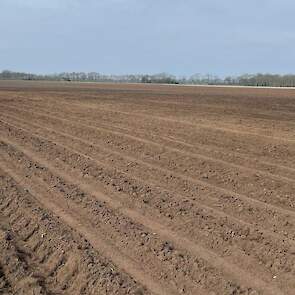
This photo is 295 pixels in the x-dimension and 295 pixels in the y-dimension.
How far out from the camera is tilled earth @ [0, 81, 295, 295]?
5875mm

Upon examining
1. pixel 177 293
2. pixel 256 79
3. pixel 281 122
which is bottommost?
pixel 256 79

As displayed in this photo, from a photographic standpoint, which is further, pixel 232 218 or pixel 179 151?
pixel 179 151

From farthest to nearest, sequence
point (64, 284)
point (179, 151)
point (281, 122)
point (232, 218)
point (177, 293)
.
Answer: point (281, 122)
point (179, 151)
point (232, 218)
point (64, 284)
point (177, 293)

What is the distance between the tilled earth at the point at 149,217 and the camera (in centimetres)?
588

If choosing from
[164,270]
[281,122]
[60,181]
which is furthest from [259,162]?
[281,122]

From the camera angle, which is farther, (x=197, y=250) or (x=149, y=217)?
(x=149, y=217)

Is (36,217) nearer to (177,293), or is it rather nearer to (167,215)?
(167,215)

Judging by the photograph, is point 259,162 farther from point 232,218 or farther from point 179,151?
point 232,218

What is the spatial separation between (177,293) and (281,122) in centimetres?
1765

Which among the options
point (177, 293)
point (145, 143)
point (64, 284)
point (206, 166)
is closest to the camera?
point (177, 293)

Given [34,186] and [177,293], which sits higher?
[177,293]

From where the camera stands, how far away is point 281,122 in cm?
2223

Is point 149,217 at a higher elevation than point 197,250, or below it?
below

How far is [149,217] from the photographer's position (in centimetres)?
808
